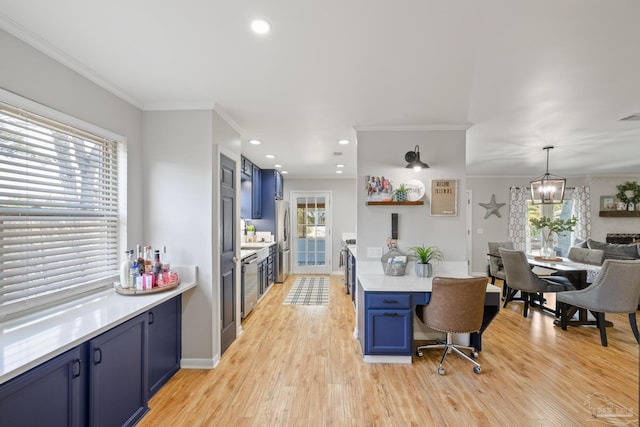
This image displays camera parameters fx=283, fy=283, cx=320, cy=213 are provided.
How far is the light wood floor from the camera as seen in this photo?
79.8 inches

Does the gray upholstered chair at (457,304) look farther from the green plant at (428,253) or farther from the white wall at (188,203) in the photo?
the white wall at (188,203)

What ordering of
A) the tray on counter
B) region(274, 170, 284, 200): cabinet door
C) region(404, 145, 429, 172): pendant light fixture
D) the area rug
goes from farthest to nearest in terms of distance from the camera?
region(274, 170, 284, 200): cabinet door < the area rug < region(404, 145, 429, 172): pendant light fixture < the tray on counter

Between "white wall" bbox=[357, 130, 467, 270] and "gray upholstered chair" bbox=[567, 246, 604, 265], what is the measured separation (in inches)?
123

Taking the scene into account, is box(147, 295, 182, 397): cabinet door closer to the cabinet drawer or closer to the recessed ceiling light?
the cabinet drawer

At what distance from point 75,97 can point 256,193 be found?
139 inches

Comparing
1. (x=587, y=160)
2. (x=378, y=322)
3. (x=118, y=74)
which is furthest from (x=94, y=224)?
(x=587, y=160)

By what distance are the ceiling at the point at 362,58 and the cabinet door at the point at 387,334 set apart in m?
1.82

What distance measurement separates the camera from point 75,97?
2.01 meters

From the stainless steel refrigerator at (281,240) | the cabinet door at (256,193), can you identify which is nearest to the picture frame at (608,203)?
the stainless steel refrigerator at (281,240)

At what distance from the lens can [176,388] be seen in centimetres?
235

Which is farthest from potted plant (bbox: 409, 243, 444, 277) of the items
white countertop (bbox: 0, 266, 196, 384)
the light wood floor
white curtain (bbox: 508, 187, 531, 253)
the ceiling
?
white curtain (bbox: 508, 187, 531, 253)

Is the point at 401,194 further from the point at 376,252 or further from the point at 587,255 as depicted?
the point at 587,255

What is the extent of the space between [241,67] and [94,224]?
1.68 m

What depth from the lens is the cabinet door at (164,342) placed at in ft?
7.28
